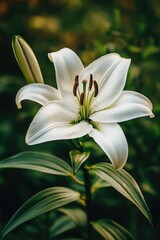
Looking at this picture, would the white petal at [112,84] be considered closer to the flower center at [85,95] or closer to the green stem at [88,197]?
the flower center at [85,95]

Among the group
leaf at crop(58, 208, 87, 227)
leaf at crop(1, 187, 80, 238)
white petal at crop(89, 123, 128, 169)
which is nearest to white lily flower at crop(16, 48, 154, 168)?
white petal at crop(89, 123, 128, 169)

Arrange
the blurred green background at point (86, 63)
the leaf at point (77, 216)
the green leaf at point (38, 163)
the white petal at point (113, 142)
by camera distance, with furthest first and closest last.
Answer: the blurred green background at point (86, 63)
the leaf at point (77, 216)
the green leaf at point (38, 163)
the white petal at point (113, 142)

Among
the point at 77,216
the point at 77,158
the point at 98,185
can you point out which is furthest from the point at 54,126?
the point at 77,216

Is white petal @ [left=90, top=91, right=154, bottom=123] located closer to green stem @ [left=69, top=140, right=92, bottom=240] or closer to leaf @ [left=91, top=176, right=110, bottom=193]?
green stem @ [left=69, top=140, right=92, bottom=240]

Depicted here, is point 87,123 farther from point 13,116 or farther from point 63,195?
point 13,116

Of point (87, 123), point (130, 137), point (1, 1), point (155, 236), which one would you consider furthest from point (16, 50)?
point (1, 1)

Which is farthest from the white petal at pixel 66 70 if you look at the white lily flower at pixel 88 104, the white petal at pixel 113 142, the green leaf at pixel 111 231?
the green leaf at pixel 111 231
